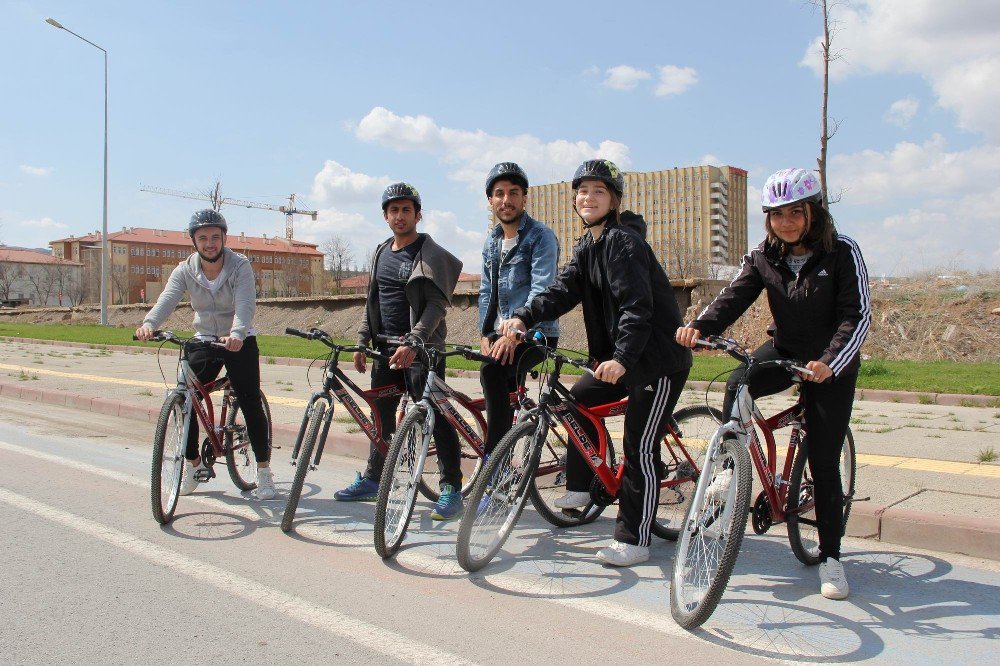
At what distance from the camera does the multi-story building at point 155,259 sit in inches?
4461

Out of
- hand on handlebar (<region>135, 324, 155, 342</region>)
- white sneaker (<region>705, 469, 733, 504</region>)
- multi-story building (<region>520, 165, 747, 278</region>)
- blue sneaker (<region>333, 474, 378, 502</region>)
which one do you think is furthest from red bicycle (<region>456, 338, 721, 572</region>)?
multi-story building (<region>520, 165, 747, 278</region>)

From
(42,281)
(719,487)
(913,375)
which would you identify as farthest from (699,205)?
(719,487)

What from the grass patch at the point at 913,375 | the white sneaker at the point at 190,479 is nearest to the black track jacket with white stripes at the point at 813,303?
the white sneaker at the point at 190,479

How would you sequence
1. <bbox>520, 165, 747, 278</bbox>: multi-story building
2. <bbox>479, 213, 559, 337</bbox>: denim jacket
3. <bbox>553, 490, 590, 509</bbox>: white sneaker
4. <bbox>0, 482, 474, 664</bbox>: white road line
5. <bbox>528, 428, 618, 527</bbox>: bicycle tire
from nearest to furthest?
<bbox>0, 482, 474, 664</bbox>: white road line < <bbox>528, 428, 618, 527</bbox>: bicycle tire < <bbox>553, 490, 590, 509</bbox>: white sneaker < <bbox>479, 213, 559, 337</bbox>: denim jacket < <bbox>520, 165, 747, 278</bbox>: multi-story building

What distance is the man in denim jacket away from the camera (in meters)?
5.17

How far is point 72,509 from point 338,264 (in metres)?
82.5

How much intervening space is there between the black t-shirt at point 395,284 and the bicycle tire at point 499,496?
1743 mm

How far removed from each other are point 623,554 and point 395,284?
2.43 metres

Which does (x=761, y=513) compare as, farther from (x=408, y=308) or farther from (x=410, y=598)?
(x=408, y=308)

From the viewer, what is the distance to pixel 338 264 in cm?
8631

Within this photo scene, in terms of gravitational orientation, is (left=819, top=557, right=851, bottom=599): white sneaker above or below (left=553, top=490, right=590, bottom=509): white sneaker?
below

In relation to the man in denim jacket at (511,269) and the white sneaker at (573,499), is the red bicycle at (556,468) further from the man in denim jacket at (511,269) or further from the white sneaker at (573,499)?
the man in denim jacket at (511,269)

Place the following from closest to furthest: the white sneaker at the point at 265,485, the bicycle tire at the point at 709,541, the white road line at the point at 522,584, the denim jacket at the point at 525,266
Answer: the bicycle tire at the point at 709,541 < the white road line at the point at 522,584 < the denim jacket at the point at 525,266 < the white sneaker at the point at 265,485

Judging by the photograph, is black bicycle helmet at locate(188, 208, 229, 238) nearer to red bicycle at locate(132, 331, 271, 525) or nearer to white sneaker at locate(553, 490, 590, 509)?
red bicycle at locate(132, 331, 271, 525)
